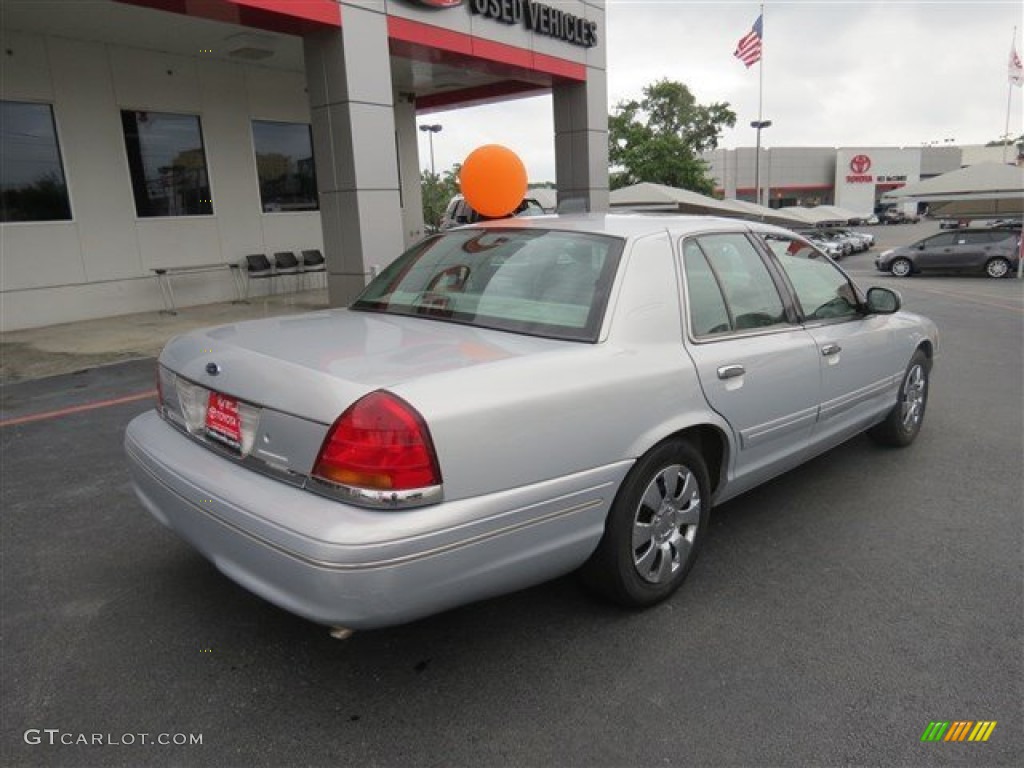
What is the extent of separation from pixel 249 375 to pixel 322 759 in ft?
4.11

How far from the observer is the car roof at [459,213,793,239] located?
3279 millimetres

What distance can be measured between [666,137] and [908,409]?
145 feet

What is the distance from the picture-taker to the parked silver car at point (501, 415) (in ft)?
7.26

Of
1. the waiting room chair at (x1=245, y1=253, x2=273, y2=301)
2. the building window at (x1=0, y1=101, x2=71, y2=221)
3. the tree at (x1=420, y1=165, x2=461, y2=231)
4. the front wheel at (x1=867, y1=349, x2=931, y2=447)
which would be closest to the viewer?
the front wheel at (x1=867, y1=349, x2=931, y2=447)

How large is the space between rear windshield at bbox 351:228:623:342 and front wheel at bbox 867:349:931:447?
2.76 meters

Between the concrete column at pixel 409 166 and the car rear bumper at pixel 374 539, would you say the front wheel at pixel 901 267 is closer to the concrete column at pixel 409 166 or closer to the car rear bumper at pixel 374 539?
the concrete column at pixel 409 166

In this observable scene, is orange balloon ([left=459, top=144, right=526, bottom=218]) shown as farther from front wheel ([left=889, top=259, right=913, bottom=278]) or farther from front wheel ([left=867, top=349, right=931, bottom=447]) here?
front wheel ([left=889, top=259, right=913, bottom=278])

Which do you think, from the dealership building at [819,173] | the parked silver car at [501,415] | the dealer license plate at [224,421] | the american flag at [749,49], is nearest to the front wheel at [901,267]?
the american flag at [749,49]

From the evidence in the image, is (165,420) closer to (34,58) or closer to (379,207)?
(379,207)

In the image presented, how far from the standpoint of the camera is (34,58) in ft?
35.9

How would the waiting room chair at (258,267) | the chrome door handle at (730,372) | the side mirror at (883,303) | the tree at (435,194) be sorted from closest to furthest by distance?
the chrome door handle at (730,372) → the side mirror at (883,303) → the waiting room chair at (258,267) → the tree at (435,194)

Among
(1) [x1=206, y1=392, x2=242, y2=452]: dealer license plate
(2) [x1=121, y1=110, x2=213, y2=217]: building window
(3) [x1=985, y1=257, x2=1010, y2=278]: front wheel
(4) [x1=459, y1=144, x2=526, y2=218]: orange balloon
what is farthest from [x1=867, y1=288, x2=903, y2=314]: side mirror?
(3) [x1=985, y1=257, x2=1010, y2=278]: front wheel

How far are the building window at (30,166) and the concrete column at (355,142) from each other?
4826 mm

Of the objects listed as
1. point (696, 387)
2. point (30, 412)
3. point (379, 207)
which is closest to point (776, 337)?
point (696, 387)
